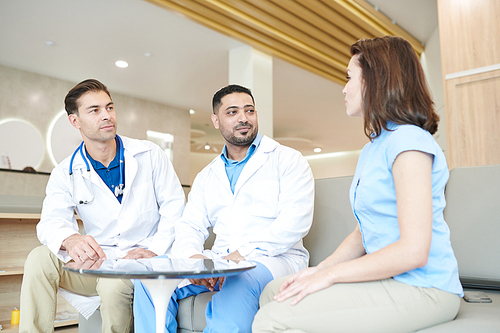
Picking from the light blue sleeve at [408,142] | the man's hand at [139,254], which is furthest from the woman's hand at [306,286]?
the man's hand at [139,254]

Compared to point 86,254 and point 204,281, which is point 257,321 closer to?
point 204,281

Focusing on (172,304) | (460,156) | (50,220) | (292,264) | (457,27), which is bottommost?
(172,304)

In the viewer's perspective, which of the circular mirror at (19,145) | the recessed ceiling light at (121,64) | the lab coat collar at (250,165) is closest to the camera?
the lab coat collar at (250,165)

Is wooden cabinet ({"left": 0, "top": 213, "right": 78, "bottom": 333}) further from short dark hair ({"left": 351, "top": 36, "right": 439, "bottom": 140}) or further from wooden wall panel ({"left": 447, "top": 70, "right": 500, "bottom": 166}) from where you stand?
wooden wall panel ({"left": 447, "top": 70, "right": 500, "bottom": 166})

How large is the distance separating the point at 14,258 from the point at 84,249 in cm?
192

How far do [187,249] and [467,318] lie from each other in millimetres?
1351

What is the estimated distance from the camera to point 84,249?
2.06m

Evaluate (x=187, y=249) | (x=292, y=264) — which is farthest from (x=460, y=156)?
(x=187, y=249)

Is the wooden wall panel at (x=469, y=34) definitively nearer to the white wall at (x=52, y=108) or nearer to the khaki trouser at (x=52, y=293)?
the khaki trouser at (x=52, y=293)

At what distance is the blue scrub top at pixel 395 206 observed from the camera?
120cm

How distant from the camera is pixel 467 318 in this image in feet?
4.30

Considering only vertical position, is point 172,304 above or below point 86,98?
below

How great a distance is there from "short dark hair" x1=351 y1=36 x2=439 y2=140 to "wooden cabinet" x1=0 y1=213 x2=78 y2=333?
3.05m

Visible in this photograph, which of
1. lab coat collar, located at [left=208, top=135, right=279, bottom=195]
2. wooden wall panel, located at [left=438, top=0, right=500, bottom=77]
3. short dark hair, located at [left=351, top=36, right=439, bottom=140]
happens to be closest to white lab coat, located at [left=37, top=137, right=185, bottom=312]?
lab coat collar, located at [left=208, top=135, right=279, bottom=195]
